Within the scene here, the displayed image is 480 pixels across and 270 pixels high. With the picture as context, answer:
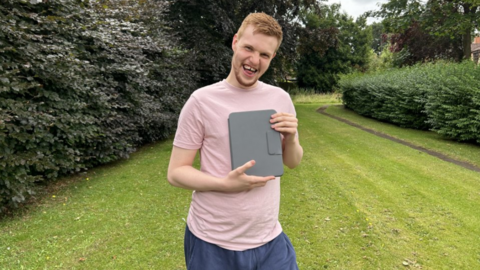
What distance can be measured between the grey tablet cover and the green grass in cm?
259

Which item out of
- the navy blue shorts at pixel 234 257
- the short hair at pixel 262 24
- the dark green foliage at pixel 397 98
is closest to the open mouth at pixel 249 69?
the short hair at pixel 262 24

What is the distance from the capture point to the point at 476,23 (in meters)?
17.1

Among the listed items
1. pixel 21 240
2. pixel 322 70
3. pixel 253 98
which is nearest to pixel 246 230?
pixel 253 98

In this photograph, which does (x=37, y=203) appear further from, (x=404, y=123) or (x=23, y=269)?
(x=404, y=123)

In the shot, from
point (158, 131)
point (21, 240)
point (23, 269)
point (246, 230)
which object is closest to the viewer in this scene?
point (246, 230)

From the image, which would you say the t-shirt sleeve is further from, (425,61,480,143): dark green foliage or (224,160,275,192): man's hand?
(425,61,480,143): dark green foliage

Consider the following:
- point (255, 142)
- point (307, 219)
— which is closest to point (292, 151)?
point (255, 142)

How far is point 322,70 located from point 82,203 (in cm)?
3436

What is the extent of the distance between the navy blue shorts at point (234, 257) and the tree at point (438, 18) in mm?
18858

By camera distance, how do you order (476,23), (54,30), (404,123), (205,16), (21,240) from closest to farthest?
(21,240) → (54,30) → (205,16) → (404,123) → (476,23)

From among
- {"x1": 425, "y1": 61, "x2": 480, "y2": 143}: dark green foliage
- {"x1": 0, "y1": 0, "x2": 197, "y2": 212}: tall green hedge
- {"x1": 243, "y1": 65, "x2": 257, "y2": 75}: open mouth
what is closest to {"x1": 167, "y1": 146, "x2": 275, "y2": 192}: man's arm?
{"x1": 243, "y1": 65, "x2": 257, "y2": 75}: open mouth

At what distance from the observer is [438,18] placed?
18.0m

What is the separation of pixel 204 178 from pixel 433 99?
1180 cm

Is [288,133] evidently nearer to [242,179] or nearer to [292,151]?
[292,151]
